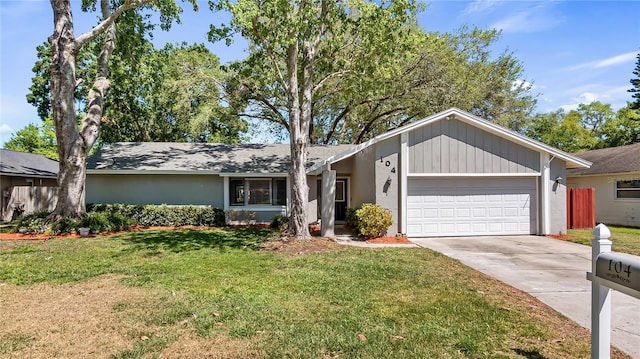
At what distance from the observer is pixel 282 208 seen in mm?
17062

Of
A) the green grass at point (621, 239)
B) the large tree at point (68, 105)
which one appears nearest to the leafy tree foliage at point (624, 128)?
the green grass at point (621, 239)

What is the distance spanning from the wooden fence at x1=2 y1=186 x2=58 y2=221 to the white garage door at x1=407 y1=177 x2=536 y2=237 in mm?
17489

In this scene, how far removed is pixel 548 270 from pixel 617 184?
1300 cm

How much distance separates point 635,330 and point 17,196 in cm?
2346

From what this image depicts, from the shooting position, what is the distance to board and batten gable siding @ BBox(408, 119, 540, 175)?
12719mm

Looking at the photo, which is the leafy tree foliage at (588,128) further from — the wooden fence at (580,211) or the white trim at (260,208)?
the white trim at (260,208)

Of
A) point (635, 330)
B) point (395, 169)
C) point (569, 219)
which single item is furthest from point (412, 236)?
point (635, 330)

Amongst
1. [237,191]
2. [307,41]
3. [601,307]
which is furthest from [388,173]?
[601,307]

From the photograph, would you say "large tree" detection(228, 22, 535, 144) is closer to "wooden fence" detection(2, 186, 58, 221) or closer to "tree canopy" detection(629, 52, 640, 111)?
"wooden fence" detection(2, 186, 58, 221)

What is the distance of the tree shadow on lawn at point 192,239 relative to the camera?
10352 millimetres

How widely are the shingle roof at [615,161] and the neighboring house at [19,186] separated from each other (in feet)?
90.3

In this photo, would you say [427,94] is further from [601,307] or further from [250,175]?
[601,307]

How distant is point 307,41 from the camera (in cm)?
1164

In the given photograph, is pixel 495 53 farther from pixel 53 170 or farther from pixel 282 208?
pixel 53 170
